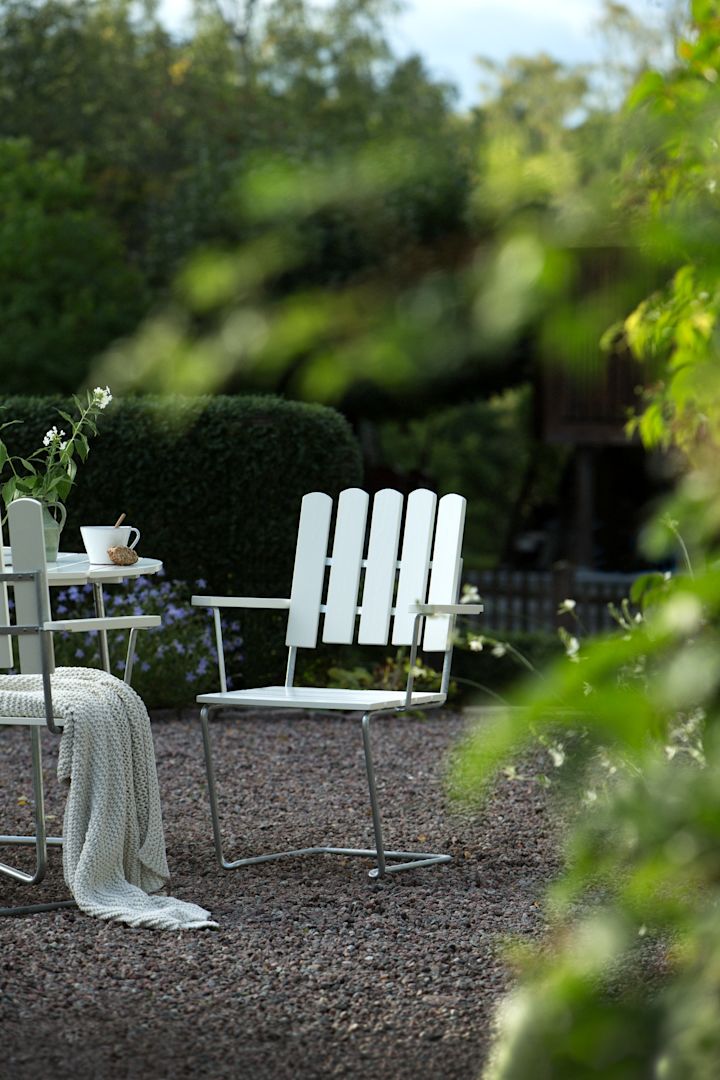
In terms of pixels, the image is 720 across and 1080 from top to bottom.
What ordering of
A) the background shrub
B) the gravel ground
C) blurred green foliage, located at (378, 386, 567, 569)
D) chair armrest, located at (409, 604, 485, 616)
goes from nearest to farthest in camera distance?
the gravel ground, chair armrest, located at (409, 604, 485, 616), the background shrub, blurred green foliage, located at (378, 386, 567, 569)

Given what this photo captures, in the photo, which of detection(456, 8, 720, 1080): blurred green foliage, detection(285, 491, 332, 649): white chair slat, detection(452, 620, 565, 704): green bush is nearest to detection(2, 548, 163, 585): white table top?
detection(285, 491, 332, 649): white chair slat

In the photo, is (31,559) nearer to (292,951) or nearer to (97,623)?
(97,623)

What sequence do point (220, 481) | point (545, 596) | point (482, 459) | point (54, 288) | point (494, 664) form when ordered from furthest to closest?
point (482, 459), point (54, 288), point (545, 596), point (494, 664), point (220, 481)

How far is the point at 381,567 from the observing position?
14.1 ft

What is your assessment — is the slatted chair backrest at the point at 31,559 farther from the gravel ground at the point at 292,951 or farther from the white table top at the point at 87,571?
the gravel ground at the point at 292,951

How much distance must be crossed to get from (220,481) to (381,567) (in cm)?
333

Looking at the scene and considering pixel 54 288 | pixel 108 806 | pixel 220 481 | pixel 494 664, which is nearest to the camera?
pixel 108 806

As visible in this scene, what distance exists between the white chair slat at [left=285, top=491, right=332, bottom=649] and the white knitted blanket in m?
0.83

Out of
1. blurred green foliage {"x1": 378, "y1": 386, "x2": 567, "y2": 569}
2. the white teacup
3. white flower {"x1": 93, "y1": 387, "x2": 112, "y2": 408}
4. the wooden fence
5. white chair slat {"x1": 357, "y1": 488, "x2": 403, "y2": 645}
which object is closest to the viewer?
white chair slat {"x1": 357, "y1": 488, "x2": 403, "y2": 645}

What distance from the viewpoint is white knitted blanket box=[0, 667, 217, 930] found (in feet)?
11.4

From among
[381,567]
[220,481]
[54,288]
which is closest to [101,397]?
[381,567]

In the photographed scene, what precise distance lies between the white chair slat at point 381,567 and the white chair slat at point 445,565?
128 mm

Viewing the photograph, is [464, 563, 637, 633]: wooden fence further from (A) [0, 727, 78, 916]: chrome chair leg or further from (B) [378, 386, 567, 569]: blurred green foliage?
(B) [378, 386, 567, 569]: blurred green foliage

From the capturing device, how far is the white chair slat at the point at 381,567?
4270 millimetres
